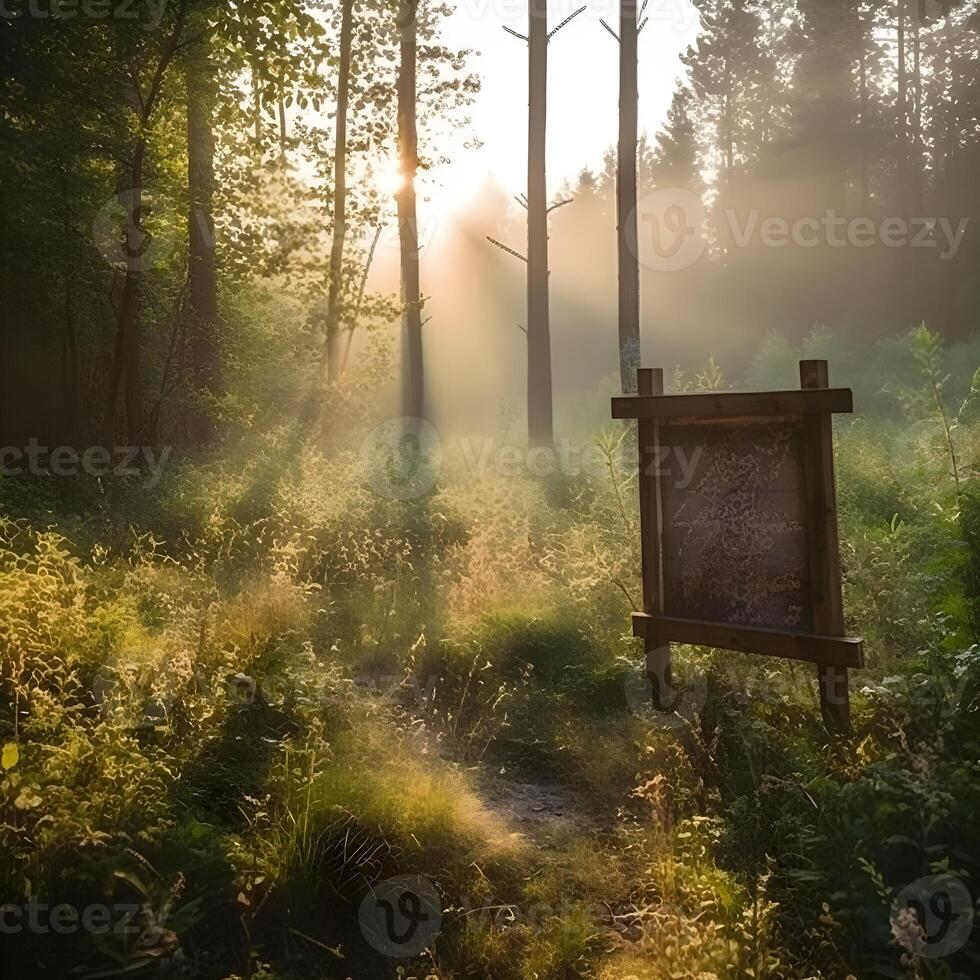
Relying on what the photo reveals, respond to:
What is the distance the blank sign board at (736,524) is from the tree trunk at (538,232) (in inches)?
443

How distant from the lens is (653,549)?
6.51 meters

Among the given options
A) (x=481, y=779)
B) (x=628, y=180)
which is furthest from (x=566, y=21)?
(x=481, y=779)

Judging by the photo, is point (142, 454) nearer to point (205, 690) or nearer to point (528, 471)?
point (528, 471)

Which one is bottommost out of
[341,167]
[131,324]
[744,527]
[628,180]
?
[744,527]

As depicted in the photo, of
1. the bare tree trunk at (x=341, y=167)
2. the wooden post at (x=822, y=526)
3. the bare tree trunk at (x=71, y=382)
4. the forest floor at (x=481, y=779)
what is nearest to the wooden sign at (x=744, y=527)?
the wooden post at (x=822, y=526)

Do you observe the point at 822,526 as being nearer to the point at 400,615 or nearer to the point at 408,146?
the point at 400,615

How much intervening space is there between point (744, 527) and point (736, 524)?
0.21 ft

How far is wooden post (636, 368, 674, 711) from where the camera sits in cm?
646

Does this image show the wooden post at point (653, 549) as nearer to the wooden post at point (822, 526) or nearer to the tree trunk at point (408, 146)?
the wooden post at point (822, 526)

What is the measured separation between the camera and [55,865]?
3840mm

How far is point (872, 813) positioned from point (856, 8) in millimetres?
42681

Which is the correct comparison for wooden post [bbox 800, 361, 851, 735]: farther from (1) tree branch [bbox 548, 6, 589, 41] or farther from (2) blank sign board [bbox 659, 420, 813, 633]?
(1) tree branch [bbox 548, 6, 589, 41]

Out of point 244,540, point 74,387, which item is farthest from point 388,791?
point 74,387

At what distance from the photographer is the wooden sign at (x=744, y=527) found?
18.5ft
